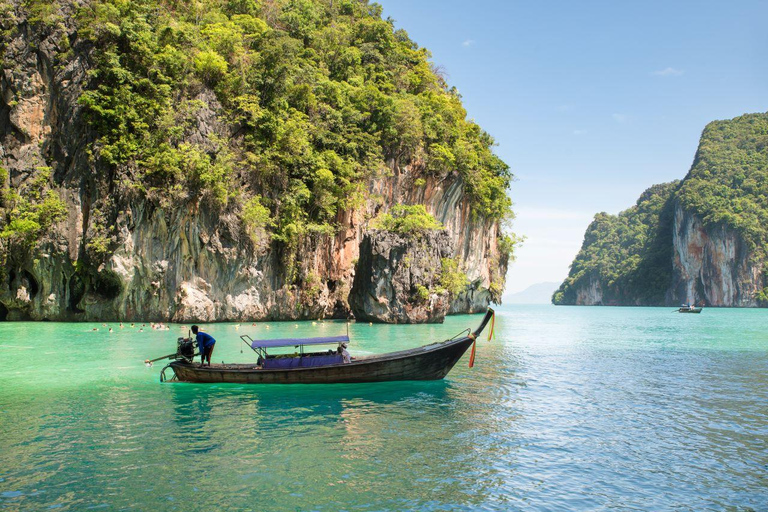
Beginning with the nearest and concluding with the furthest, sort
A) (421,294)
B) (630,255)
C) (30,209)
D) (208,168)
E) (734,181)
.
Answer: (30,209)
(208,168)
(421,294)
(734,181)
(630,255)

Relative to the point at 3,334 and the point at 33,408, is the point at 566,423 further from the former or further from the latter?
the point at 3,334

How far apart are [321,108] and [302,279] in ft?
39.0

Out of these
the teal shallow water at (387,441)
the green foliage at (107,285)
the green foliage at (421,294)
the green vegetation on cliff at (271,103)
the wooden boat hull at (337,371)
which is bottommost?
the teal shallow water at (387,441)

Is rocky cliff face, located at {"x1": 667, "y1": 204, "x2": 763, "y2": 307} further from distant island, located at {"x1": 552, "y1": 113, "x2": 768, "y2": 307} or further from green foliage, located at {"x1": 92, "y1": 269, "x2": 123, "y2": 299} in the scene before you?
green foliage, located at {"x1": 92, "y1": 269, "x2": 123, "y2": 299}

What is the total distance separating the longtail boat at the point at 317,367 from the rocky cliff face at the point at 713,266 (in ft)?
294

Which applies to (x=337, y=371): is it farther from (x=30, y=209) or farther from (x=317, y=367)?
(x=30, y=209)

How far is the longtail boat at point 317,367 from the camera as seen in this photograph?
44.2 ft

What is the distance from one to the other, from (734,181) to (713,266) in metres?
15.6

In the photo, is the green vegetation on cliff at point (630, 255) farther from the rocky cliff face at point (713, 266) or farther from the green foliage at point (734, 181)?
the green foliage at point (734, 181)

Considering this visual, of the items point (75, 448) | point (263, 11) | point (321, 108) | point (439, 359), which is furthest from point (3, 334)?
point (263, 11)

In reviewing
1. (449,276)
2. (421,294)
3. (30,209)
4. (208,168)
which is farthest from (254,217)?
(449,276)

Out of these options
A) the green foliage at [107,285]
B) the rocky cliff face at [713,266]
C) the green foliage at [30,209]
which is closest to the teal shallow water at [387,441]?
the green foliage at [107,285]

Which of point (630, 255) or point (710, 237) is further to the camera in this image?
point (630, 255)

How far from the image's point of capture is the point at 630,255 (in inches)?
4503
